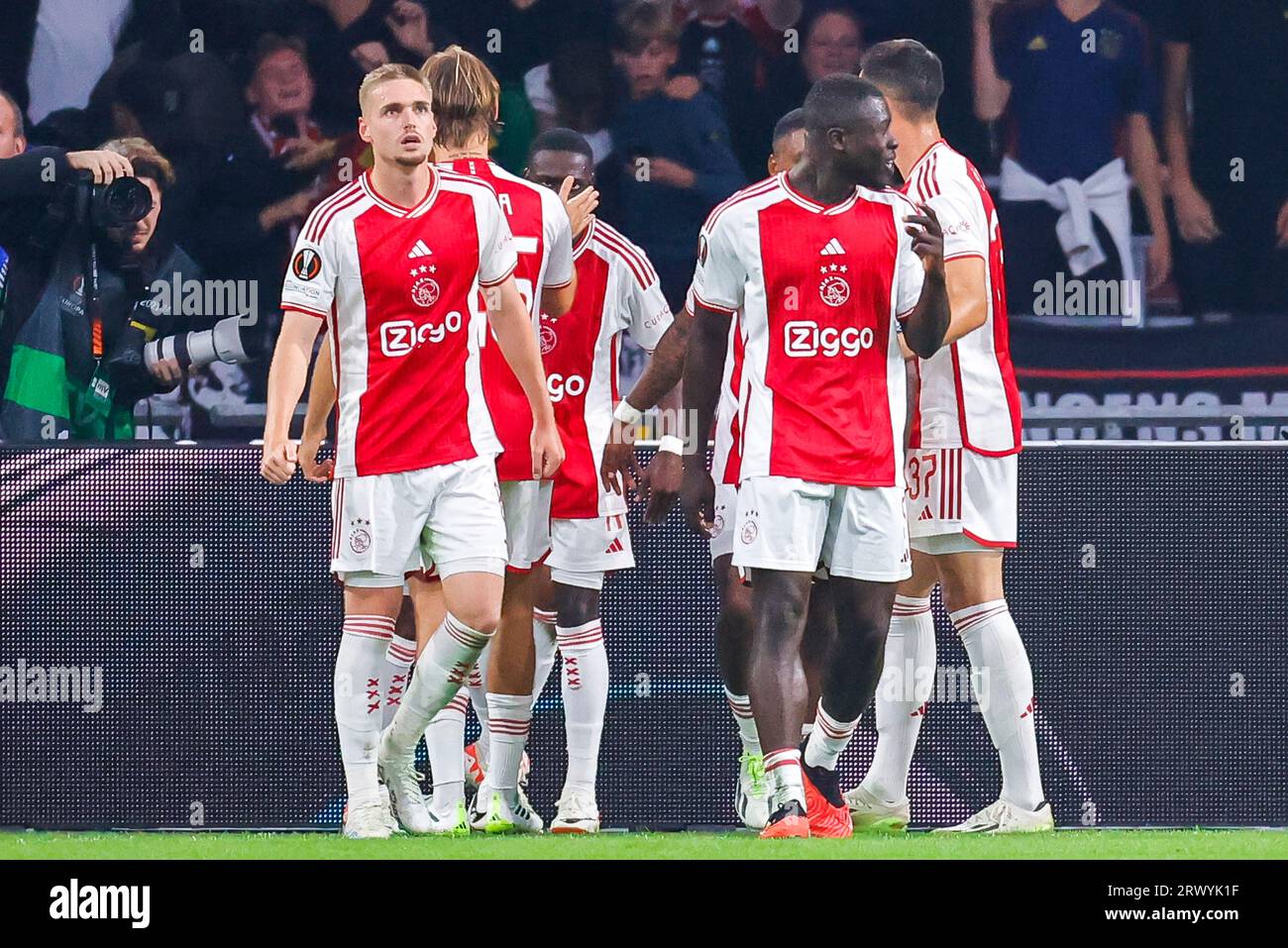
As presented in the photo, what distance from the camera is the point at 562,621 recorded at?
6.12 metres

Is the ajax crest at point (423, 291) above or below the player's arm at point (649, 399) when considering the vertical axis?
above

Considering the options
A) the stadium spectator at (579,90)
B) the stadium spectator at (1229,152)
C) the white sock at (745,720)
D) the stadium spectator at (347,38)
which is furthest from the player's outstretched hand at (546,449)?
the stadium spectator at (1229,152)

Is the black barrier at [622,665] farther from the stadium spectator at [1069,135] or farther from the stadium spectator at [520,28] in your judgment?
the stadium spectator at [520,28]

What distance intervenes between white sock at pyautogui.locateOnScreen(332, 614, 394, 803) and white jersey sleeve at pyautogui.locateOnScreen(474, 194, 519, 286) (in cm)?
91

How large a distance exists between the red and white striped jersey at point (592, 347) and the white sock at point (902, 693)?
34.7 inches

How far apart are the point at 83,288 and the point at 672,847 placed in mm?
5066

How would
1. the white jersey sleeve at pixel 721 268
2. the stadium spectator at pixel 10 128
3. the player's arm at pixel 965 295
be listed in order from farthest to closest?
the stadium spectator at pixel 10 128
the player's arm at pixel 965 295
the white jersey sleeve at pixel 721 268

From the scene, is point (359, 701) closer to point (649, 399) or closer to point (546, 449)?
point (546, 449)

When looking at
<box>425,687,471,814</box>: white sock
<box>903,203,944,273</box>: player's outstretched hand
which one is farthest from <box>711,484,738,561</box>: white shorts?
<box>903,203,944,273</box>: player's outstretched hand

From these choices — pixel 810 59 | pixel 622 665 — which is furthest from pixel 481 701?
pixel 810 59

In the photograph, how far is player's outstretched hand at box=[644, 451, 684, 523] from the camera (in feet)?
19.6

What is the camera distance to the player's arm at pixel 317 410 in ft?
17.8

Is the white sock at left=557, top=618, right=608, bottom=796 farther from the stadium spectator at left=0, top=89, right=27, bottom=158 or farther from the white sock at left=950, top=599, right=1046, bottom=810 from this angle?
the stadium spectator at left=0, top=89, right=27, bottom=158

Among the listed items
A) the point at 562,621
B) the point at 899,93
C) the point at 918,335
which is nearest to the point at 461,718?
the point at 562,621
